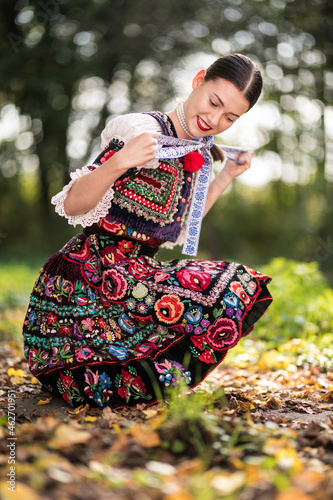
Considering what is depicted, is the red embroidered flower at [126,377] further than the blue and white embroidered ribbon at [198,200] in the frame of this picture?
No

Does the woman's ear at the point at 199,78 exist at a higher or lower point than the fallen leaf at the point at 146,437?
higher

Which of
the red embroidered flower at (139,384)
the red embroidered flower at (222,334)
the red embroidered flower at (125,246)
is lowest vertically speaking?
the red embroidered flower at (139,384)

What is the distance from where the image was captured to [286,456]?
155cm

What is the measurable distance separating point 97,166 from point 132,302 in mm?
644

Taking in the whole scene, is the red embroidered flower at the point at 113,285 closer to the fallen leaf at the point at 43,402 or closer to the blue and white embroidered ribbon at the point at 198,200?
the blue and white embroidered ribbon at the point at 198,200

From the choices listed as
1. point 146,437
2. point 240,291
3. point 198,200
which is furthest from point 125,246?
point 146,437

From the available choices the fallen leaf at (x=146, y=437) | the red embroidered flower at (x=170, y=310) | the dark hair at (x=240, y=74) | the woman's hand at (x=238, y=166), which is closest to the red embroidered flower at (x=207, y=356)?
the red embroidered flower at (x=170, y=310)

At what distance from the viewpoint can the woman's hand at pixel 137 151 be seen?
2232 millimetres

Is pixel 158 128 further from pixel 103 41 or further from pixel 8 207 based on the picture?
pixel 8 207

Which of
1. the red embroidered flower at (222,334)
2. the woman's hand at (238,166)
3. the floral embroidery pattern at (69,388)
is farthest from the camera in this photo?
the woman's hand at (238,166)

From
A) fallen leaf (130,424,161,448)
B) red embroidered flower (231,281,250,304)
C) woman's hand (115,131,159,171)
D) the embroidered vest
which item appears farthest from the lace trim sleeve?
fallen leaf (130,424,161,448)

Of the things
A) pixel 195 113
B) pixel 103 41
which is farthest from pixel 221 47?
pixel 195 113

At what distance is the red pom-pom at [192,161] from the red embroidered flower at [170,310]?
0.68 m

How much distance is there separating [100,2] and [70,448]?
1136cm
